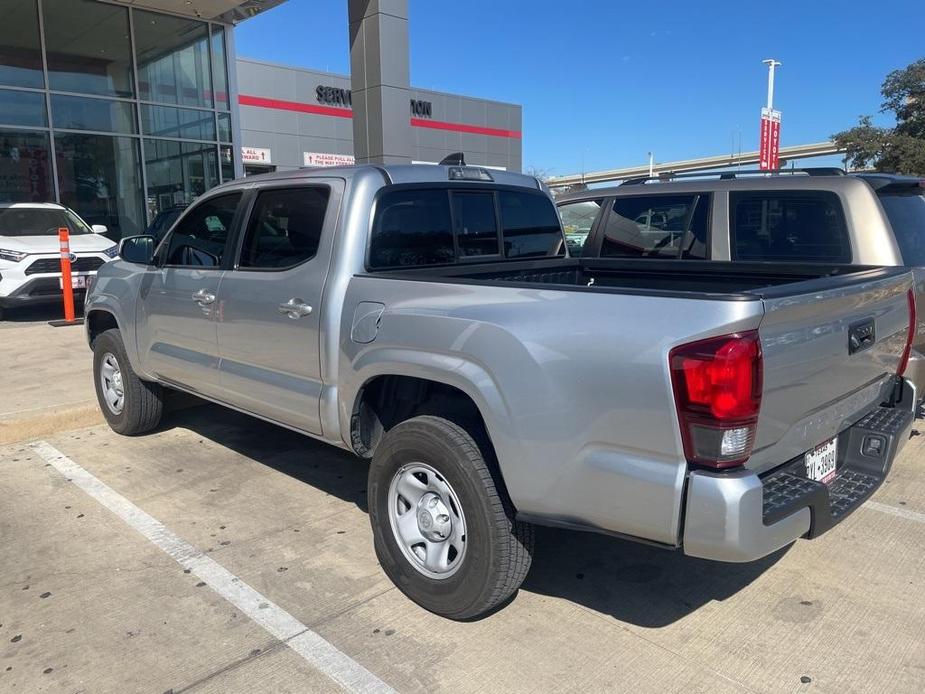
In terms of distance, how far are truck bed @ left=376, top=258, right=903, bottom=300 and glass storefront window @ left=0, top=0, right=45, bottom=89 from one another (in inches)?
587

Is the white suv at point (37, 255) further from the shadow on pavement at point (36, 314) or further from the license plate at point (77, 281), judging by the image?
the shadow on pavement at point (36, 314)

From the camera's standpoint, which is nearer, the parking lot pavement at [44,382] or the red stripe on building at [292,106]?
the parking lot pavement at [44,382]

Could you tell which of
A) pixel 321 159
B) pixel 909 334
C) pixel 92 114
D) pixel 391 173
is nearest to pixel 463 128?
pixel 321 159

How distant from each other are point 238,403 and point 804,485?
3.03 meters

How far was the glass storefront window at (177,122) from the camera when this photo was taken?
16844 millimetres

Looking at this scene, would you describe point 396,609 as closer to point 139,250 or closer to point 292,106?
point 139,250

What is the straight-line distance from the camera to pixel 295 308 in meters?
3.69

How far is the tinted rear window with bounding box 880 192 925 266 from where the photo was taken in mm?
4582

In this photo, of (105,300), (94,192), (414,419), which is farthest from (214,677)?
(94,192)

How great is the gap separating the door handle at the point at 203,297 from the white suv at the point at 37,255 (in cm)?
785

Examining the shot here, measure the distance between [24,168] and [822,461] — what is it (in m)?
16.5

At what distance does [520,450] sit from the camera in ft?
8.85

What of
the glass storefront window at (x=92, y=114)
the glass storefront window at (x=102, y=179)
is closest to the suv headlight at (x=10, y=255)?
the glass storefront window at (x=102, y=179)

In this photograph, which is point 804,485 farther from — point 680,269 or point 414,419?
point 680,269
